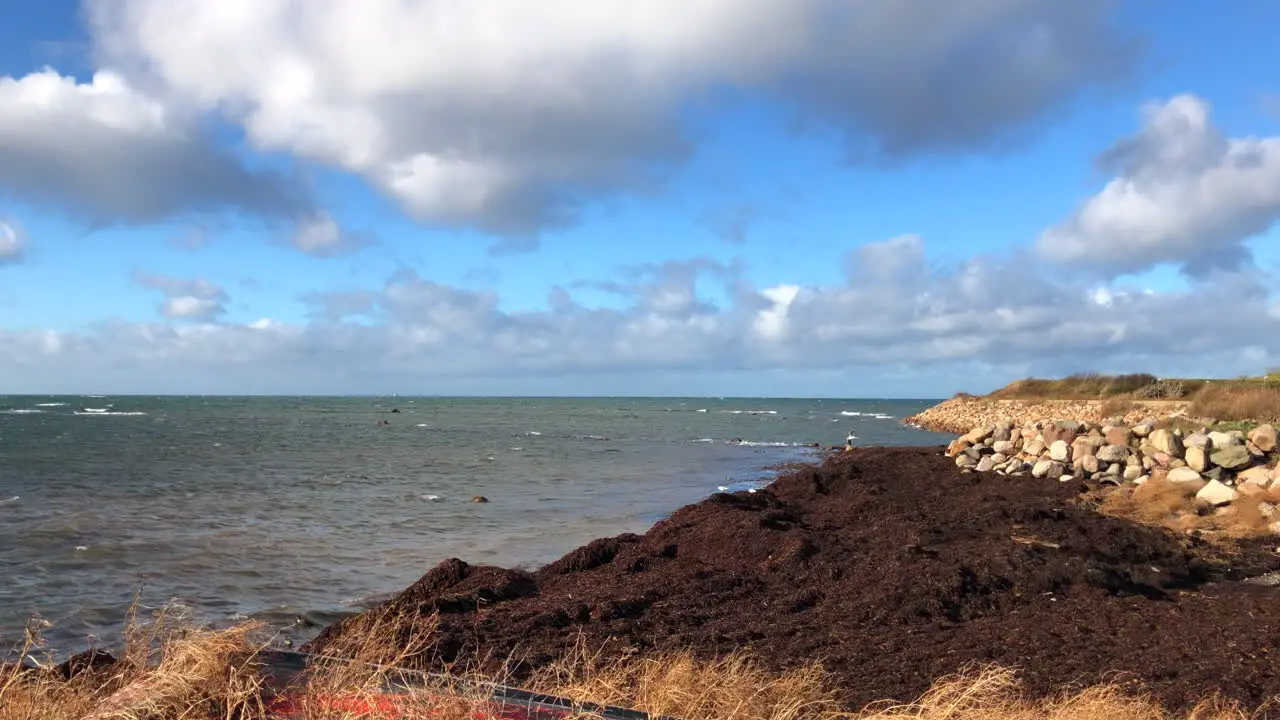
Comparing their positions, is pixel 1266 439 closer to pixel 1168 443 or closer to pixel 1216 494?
pixel 1168 443

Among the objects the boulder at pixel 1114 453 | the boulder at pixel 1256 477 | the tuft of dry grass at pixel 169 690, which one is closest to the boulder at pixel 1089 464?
the boulder at pixel 1114 453

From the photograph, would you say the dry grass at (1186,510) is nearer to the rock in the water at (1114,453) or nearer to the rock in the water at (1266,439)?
the rock in the water at (1114,453)

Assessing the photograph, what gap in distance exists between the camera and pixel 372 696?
414 cm

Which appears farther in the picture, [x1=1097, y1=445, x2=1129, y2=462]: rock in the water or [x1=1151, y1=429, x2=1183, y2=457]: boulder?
[x1=1097, y1=445, x2=1129, y2=462]: rock in the water

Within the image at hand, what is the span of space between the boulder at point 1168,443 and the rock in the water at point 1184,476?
1.35 metres

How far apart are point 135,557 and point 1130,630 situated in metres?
14.2

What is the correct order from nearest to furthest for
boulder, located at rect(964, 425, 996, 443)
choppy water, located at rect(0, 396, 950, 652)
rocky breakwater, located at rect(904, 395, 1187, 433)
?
choppy water, located at rect(0, 396, 950, 652) → boulder, located at rect(964, 425, 996, 443) → rocky breakwater, located at rect(904, 395, 1187, 433)

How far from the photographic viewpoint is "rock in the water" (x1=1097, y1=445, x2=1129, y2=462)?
1797 cm

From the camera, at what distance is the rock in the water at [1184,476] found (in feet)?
51.0

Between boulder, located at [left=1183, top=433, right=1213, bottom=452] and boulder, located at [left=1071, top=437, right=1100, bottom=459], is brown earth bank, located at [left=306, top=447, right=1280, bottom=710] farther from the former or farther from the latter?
boulder, located at [left=1071, top=437, right=1100, bottom=459]

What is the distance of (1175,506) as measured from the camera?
14.7 m

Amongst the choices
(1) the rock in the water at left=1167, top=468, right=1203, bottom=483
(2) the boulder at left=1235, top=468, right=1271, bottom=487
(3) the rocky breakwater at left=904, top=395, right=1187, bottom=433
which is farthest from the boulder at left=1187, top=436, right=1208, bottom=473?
(3) the rocky breakwater at left=904, top=395, right=1187, bottom=433

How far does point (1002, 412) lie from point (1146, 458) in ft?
144

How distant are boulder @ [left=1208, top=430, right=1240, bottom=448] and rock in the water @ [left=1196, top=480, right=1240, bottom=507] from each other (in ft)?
6.26
